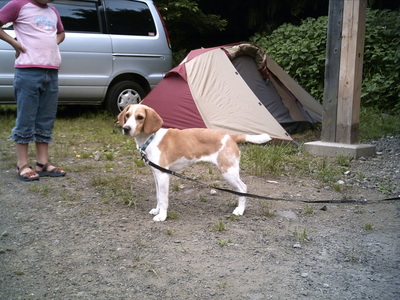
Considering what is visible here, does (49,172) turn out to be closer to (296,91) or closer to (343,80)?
(343,80)

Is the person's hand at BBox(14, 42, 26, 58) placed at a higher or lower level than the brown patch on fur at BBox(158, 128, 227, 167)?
higher

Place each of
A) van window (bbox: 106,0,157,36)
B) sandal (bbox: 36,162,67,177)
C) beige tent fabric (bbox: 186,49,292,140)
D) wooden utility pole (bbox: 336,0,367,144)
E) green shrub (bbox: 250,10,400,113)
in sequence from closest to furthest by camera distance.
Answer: sandal (bbox: 36,162,67,177) → wooden utility pole (bbox: 336,0,367,144) → beige tent fabric (bbox: 186,49,292,140) → van window (bbox: 106,0,157,36) → green shrub (bbox: 250,10,400,113)

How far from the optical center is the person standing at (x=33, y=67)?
4.23m

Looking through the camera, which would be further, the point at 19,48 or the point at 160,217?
the point at 19,48

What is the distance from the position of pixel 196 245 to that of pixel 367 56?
8.15m

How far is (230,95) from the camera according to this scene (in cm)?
653

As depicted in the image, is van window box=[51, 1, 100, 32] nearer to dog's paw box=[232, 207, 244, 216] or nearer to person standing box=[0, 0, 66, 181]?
person standing box=[0, 0, 66, 181]

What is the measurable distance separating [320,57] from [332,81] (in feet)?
14.0

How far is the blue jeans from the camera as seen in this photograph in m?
4.32

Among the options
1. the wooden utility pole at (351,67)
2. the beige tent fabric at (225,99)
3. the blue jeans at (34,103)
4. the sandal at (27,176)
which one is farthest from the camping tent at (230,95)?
the sandal at (27,176)

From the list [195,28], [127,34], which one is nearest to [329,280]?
[127,34]

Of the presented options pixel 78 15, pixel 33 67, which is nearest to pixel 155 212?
pixel 33 67

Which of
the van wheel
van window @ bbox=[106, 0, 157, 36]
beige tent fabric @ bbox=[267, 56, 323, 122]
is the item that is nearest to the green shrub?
beige tent fabric @ bbox=[267, 56, 323, 122]

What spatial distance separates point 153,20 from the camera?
837 centimetres
